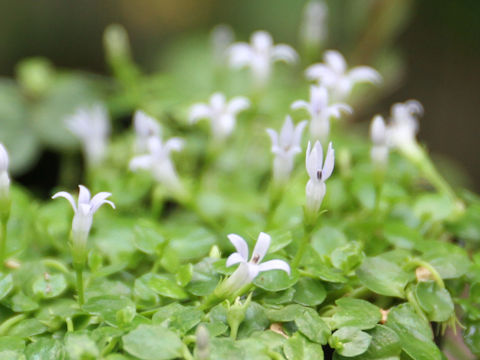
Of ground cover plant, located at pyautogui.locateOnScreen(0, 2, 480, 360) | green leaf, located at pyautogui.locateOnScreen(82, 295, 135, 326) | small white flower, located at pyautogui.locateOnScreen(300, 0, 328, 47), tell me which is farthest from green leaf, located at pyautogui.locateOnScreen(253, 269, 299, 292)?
small white flower, located at pyautogui.locateOnScreen(300, 0, 328, 47)

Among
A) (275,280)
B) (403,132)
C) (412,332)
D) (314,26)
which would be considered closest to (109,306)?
(275,280)

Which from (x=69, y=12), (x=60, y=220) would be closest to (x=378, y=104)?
(x=69, y=12)

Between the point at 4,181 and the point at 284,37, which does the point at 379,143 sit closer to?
the point at 4,181

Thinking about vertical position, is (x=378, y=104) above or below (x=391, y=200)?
above

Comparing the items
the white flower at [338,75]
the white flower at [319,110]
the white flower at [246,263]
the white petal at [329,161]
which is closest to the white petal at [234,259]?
the white flower at [246,263]

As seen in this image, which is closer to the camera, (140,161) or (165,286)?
(165,286)

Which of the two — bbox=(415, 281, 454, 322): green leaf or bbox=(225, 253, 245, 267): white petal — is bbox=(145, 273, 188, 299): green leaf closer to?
bbox=(225, 253, 245, 267): white petal

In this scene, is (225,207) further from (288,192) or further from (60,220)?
(60,220)
